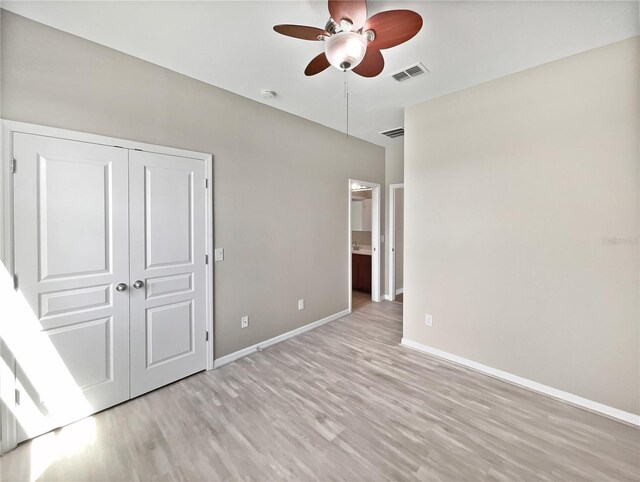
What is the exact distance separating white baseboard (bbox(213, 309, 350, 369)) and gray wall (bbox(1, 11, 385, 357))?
0.20ft

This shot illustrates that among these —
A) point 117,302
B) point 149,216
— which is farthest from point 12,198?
point 117,302

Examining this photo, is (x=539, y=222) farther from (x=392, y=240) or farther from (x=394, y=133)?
(x=392, y=240)

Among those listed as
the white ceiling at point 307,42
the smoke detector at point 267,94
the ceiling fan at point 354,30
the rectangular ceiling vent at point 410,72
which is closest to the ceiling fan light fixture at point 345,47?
the ceiling fan at point 354,30

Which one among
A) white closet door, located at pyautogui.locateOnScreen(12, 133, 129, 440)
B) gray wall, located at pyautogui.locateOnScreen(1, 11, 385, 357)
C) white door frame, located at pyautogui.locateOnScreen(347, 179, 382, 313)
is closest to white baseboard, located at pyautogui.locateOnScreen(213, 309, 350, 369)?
gray wall, located at pyautogui.locateOnScreen(1, 11, 385, 357)

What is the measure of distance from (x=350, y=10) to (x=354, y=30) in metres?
0.17

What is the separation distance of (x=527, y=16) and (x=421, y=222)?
1893 mm

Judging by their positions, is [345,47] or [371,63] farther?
[371,63]

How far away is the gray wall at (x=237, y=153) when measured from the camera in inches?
74.6

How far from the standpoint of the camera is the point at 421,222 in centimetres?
316

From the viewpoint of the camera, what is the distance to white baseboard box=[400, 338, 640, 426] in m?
2.05

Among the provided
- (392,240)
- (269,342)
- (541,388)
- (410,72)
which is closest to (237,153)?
(410,72)

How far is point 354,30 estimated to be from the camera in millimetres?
1600

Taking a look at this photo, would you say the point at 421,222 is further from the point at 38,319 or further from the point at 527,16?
the point at 38,319

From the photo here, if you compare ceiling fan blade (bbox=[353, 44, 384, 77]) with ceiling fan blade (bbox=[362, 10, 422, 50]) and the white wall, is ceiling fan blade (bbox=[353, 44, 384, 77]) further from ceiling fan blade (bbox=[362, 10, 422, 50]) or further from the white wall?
the white wall
